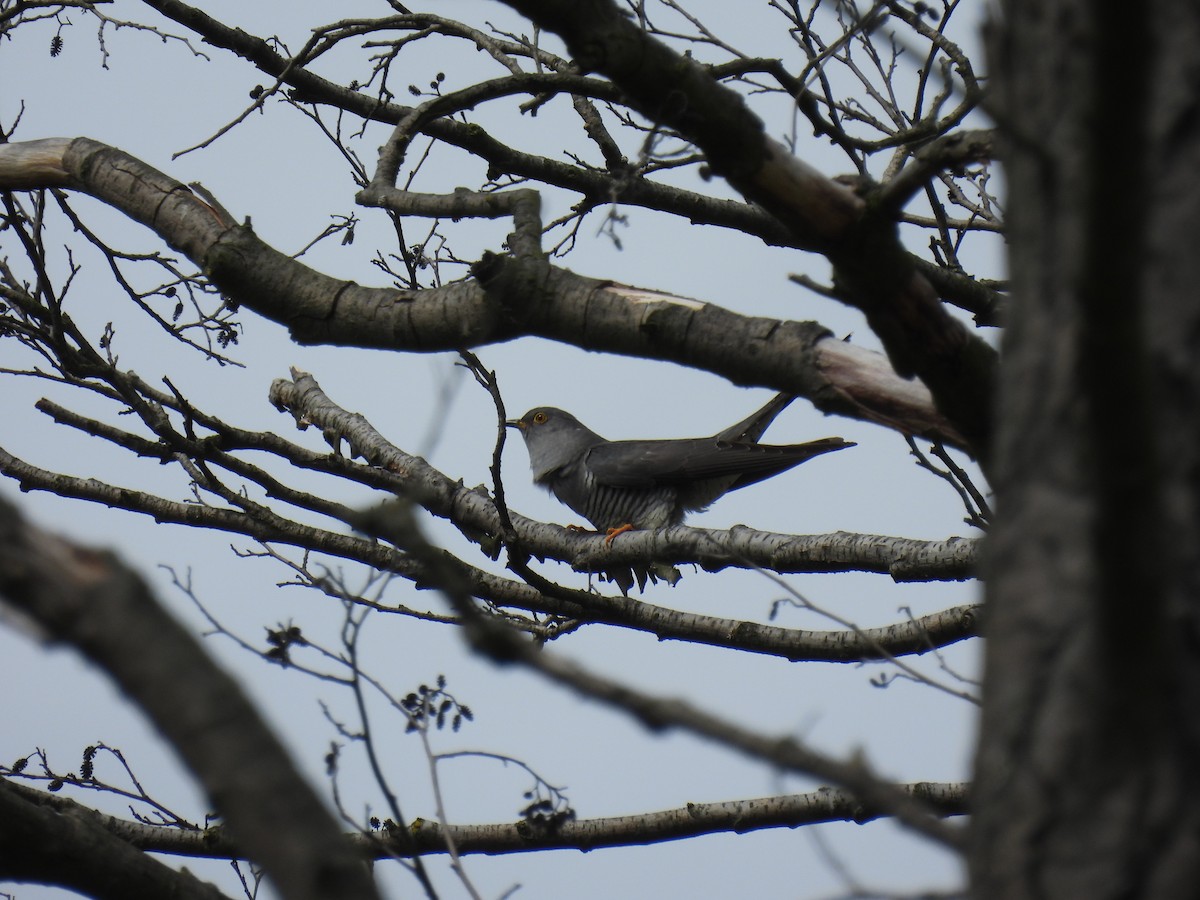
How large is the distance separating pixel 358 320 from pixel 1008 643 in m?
1.86

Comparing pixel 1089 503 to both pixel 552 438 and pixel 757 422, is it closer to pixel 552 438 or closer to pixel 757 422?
pixel 757 422

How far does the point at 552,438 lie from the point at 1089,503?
26.7 feet

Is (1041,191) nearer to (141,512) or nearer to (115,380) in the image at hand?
(115,380)

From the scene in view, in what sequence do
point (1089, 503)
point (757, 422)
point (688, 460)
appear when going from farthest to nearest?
point (688, 460), point (757, 422), point (1089, 503)

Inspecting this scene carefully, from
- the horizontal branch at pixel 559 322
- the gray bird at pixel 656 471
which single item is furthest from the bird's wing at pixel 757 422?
the horizontal branch at pixel 559 322

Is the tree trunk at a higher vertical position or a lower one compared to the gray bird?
lower

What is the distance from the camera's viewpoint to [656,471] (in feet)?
25.3

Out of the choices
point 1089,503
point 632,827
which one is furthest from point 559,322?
point 632,827

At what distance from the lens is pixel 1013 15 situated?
4.42ft

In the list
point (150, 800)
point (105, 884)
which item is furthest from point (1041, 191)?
point (150, 800)

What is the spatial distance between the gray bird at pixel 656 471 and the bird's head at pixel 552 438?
0.6 inches

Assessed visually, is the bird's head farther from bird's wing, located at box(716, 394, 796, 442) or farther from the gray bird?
bird's wing, located at box(716, 394, 796, 442)

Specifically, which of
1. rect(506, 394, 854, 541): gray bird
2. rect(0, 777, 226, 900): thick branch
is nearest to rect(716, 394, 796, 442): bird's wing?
rect(506, 394, 854, 541): gray bird

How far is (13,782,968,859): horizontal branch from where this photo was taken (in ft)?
12.2
